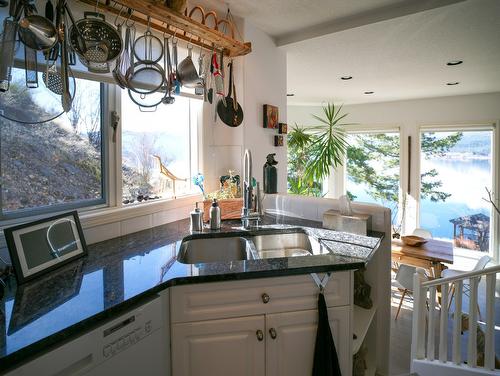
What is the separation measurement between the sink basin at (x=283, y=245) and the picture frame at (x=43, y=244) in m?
0.93

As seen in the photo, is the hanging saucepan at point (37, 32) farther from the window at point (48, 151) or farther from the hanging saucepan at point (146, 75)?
the hanging saucepan at point (146, 75)

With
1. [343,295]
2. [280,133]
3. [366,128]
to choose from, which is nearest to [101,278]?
[343,295]

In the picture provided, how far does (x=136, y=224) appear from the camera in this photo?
1.82 m

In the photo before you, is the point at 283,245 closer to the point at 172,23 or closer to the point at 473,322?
the point at 473,322

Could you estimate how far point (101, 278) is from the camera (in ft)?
3.79

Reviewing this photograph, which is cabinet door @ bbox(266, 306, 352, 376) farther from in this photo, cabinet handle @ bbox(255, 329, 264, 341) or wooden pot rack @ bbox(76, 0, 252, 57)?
wooden pot rack @ bbox(76, 0, 252, 57)

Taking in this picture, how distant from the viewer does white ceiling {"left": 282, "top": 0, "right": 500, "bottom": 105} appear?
223 centimetres

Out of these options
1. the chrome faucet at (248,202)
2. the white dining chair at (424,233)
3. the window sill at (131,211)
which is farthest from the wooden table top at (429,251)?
the window sill at (131,211)

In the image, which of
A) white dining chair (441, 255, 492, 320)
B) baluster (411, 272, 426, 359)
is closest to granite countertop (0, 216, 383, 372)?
baluster (411, 272, 426, 359)

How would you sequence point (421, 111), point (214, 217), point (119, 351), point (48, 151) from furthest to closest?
point (421, 111) < point (214, 217) < point (48, 151) < point (119, 351)

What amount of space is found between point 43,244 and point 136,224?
64 cm

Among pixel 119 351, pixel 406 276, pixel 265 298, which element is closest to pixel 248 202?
pixel 265 298

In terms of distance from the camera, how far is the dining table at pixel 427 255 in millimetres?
3078

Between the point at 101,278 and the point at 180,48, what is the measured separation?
4.92ft
